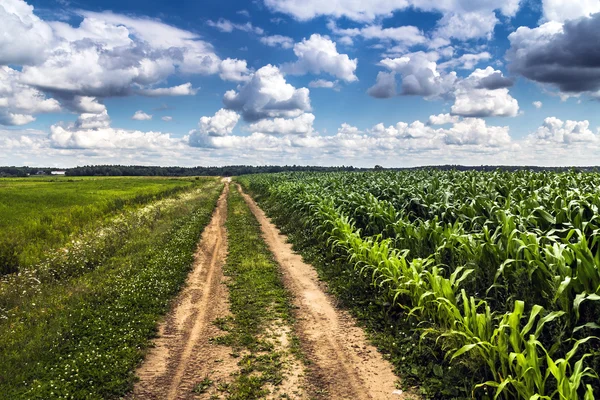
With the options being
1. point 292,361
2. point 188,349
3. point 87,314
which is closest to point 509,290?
point 292,361

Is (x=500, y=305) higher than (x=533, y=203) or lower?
lower

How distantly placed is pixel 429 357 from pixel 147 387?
4554 mm

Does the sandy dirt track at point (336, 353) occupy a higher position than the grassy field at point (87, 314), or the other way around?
the grassy field at point (87, 314)

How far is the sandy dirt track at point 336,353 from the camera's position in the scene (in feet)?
19.0

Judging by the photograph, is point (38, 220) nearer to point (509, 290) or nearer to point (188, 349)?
point (188, 349)

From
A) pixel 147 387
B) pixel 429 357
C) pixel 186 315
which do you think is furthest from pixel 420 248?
pixel 147 387

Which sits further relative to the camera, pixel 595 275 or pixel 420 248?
pixel 420 248

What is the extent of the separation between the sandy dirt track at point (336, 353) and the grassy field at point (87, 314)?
9.94ft

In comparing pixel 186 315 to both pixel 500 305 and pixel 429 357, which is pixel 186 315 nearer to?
pixel 429 357

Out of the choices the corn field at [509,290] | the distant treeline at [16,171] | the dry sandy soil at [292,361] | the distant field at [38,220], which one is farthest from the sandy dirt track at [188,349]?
the distant treeline at [16,171]

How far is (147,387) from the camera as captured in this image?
5.88 meters

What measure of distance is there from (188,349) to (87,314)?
288cm

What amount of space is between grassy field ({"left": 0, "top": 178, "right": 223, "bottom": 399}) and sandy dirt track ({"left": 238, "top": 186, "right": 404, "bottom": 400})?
303cm

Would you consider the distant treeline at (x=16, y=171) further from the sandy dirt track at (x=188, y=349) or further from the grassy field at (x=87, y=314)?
the sandy dirt track at (x=188, y=349)
